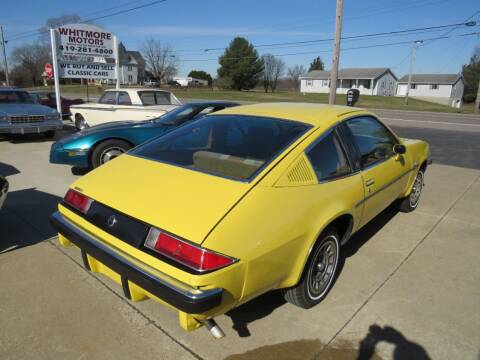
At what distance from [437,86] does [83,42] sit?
70828mm

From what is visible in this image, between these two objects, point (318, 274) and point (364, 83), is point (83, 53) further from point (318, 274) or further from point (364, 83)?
point (364, 83)

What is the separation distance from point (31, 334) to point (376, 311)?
245cm

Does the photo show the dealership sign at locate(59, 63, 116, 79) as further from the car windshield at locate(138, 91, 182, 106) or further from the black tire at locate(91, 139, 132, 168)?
the black tire at locate(91, 139, 132, 168)

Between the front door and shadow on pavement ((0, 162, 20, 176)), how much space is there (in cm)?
594

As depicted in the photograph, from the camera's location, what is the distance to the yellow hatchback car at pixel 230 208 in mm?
1985

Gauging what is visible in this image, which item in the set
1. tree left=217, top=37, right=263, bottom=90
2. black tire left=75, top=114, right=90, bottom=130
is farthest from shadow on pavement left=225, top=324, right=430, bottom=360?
tree left=217, top=37, right=263, bottom=90

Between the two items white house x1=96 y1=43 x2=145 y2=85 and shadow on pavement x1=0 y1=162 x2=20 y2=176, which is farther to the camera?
white house x1=96 y1=43 x2=145 y2=85

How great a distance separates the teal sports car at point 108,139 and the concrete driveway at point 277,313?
198 cm

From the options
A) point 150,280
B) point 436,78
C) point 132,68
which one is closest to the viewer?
point 150,280

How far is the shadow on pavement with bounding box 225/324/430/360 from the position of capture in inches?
91.5

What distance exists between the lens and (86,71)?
12969 millimetres

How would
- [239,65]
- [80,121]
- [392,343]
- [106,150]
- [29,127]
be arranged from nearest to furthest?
[392,343]
[106,150]
[29,127]
[80,121]
[239,65]

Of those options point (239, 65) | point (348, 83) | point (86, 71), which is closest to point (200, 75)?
point (239, 65)

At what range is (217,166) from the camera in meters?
2.74
